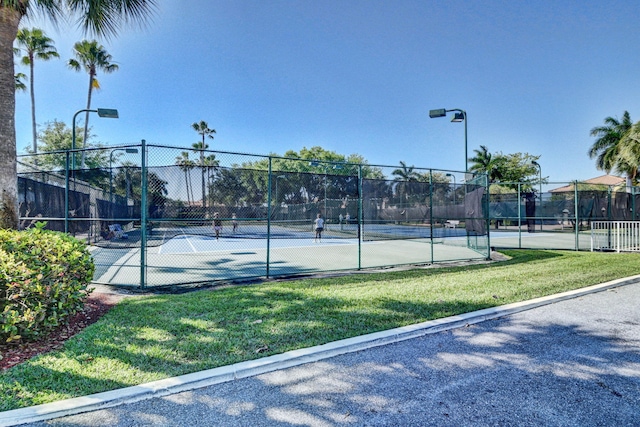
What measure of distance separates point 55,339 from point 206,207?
3.52 meters

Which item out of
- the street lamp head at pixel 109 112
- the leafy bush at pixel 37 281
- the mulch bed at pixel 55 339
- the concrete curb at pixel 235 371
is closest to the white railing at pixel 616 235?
the concrete curb at pixel 235 371

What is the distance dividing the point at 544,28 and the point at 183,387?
52.4ft

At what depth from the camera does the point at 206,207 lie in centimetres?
677

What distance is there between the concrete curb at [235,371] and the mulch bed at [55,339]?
1060 mm

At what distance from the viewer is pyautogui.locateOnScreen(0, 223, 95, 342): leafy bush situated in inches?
129

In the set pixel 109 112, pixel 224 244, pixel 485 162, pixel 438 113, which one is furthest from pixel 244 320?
pixel 485 162

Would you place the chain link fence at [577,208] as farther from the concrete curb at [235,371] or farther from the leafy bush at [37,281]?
the leafy bush at [37,281]

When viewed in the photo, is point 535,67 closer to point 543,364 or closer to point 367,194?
point 367,194

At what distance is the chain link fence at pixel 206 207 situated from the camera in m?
6.48

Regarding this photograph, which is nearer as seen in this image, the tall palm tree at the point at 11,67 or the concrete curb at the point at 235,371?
the concrete curb at the point at 235,371

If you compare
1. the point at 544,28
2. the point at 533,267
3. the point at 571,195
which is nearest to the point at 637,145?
the point at 571,195

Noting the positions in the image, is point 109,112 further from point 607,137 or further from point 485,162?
point 485,162

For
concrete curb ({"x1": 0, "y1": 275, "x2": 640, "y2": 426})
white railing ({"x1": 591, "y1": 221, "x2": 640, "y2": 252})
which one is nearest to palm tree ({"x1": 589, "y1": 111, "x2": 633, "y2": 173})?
white railing ({"x1": 591, "y1": 221, "x2": 640, "y2": 252})

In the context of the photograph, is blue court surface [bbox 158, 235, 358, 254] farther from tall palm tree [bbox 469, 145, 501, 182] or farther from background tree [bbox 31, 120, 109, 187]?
tall palm tree [bbox 469, 145, 501, 182]
